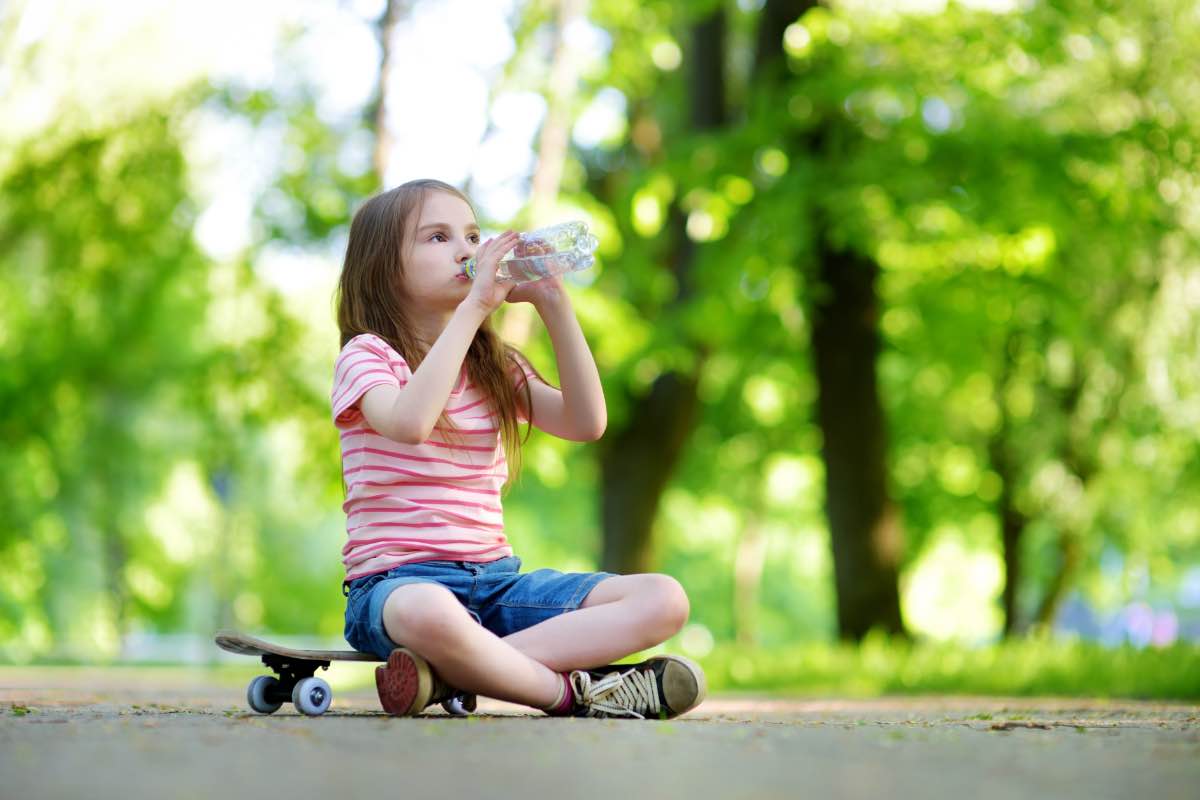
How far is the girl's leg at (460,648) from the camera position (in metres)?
2.97

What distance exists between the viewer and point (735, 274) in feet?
29.0

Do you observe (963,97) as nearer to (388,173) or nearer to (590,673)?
(388,173)

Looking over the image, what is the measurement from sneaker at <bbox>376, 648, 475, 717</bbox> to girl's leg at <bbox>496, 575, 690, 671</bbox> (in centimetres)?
19

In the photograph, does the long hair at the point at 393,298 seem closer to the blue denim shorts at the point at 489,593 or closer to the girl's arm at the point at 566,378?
the girl's arm at the point at 566,378

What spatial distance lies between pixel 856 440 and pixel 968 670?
7.45 ft

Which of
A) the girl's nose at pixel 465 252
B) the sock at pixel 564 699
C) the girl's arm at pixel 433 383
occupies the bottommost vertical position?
the sock at pixel 564 699

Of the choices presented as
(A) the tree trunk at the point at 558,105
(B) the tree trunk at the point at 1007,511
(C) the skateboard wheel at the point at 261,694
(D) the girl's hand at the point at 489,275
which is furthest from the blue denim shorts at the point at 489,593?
(B) the tree trunk at the point at 1007,511

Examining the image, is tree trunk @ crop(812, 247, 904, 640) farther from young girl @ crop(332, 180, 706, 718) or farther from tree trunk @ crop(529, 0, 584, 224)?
young girl @ crop(332, 180, 706, 718)

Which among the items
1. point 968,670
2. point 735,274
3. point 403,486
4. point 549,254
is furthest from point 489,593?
point 735,274

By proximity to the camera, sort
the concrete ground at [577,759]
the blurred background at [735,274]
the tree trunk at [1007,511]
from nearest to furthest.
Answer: the concrete ground at [577,759] → the blurred background at [735,274] → the tree trunk at [1007,511]

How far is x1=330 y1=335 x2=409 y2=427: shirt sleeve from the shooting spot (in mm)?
3326

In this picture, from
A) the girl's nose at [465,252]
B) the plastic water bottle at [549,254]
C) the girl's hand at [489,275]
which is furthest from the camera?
the girl's nose at [465,252]

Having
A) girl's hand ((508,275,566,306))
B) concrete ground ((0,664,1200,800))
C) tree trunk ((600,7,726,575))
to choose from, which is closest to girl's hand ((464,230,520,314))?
girl's hand ((508,275,566,306))

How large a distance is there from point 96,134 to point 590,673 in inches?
411
